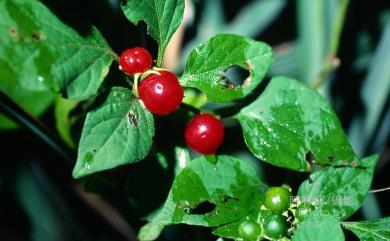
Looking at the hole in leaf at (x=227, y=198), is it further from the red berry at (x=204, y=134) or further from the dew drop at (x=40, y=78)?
the dew drop at (x=40, y=78)

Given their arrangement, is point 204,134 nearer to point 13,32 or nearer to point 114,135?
point 114,135

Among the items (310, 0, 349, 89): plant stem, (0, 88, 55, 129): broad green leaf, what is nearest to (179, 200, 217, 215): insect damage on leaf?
(0, 88, 55, 129): broad green leaf

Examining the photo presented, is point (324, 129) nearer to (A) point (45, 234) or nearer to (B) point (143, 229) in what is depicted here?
(B) point (143, 229)

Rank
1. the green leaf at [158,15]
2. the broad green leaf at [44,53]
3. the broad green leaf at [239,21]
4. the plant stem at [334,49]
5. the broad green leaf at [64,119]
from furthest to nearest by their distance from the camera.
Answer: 1. the broad green leaf at [239,21]
2. the plant stem at [334,49]
3. the broad green leaf at [64,119]
4. the green leaf at [158,15]
5. the broad green leaf at [44,53]

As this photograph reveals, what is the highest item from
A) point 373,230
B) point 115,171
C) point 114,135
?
point 114,135

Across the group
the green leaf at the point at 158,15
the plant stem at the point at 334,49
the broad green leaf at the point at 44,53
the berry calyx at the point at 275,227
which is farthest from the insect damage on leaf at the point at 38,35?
the plant stem at the point at 334,49

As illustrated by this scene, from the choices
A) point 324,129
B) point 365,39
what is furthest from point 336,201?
point 365,39

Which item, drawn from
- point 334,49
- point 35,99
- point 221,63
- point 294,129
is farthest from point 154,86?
point 334,49
